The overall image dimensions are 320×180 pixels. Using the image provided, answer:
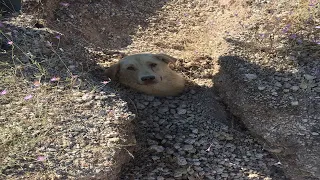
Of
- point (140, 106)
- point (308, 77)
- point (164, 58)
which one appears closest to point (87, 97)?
point (140, 106)

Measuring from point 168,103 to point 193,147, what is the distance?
73 centimetres

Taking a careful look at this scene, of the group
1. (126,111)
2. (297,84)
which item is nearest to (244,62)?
(297,84)

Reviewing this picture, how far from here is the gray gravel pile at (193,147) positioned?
3252 mm

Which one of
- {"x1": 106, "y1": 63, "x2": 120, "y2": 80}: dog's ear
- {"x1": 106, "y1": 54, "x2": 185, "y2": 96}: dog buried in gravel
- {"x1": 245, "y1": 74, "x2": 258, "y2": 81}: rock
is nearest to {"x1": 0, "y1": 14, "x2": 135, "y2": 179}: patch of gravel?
{"x1": 106, "y1": 63, "x2": 120, "y2": 80}: dog's ear

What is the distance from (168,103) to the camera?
4.09 meters

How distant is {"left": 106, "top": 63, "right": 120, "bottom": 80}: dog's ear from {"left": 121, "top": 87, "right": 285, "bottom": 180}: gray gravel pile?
0.39 m

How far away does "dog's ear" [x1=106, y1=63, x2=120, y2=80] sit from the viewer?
4.28 m

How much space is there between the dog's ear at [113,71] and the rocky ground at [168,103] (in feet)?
0.25

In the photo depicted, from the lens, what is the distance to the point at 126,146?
10.6ft

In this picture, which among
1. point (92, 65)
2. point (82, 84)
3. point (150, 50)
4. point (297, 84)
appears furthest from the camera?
point (150, 50)

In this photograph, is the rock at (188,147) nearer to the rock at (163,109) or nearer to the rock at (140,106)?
the rock at (163,109)

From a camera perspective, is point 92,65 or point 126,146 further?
point 92,65

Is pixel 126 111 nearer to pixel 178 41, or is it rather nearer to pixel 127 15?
pixel 178 41

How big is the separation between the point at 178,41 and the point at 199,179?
8.31 feet
